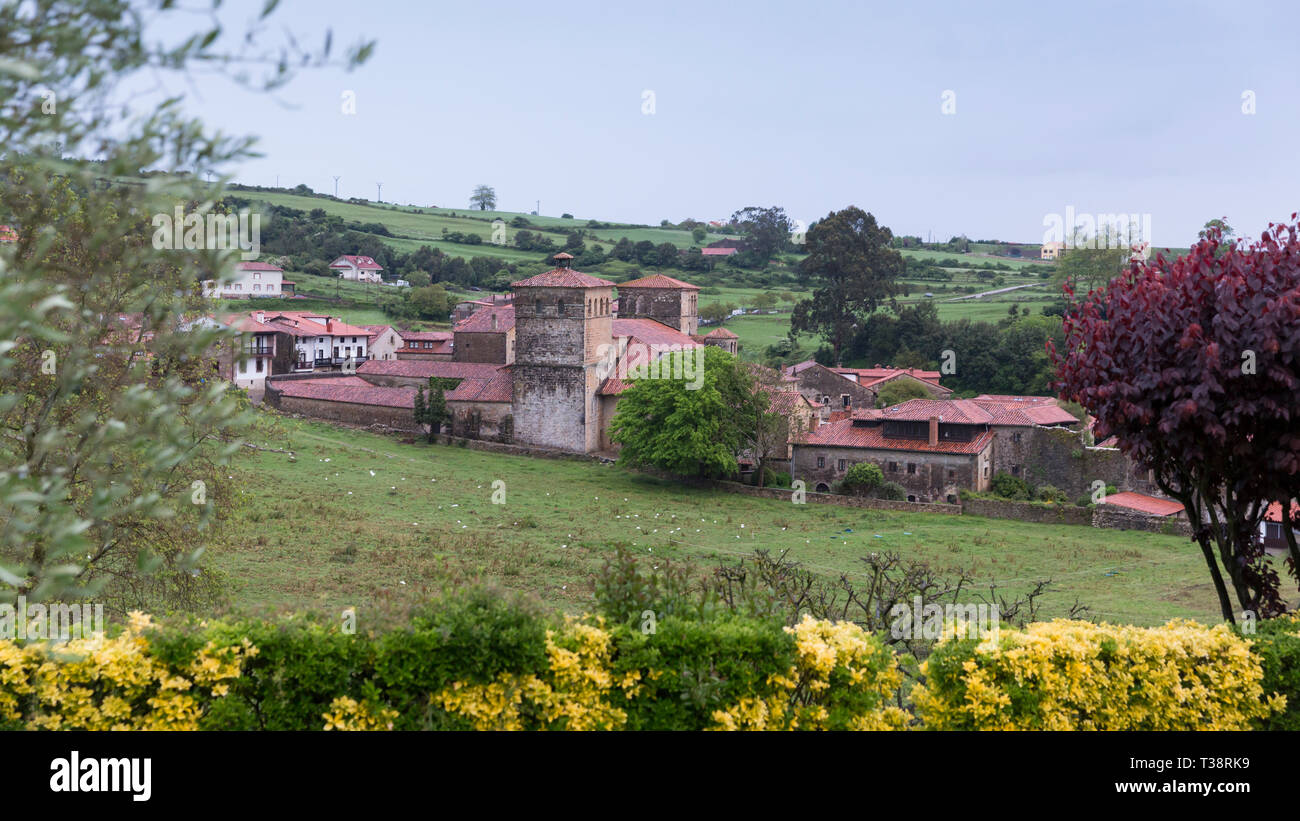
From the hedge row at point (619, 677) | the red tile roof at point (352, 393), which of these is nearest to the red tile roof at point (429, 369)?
the red tile roof at point (352, 393)

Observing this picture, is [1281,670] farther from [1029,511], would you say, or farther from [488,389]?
[488,389]

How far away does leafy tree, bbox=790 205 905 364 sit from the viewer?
259ft

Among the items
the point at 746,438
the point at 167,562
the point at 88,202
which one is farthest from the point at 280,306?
the point at 88,202

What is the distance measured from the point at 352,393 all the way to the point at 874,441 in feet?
97.3

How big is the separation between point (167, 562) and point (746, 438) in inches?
1406

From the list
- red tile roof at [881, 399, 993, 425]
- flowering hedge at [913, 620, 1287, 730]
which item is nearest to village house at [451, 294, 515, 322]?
red tile roof at [881, 399, 993, 425]

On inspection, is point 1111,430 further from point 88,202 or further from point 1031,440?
point 1031,440

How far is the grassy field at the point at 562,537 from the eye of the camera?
2692cm

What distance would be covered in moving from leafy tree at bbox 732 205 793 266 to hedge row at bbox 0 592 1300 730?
411 ft

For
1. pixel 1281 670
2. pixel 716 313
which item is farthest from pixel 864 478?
pixel 716 313

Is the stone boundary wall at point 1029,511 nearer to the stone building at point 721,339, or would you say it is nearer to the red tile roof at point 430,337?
the stone building at point 721,339

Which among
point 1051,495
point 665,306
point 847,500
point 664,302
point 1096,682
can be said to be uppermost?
point 664,302

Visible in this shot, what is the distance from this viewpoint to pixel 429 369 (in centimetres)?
6569

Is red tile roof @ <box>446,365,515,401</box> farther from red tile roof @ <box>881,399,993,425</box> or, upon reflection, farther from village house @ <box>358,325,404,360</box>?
red tile roof @ <box>881,399,993,425</box>
